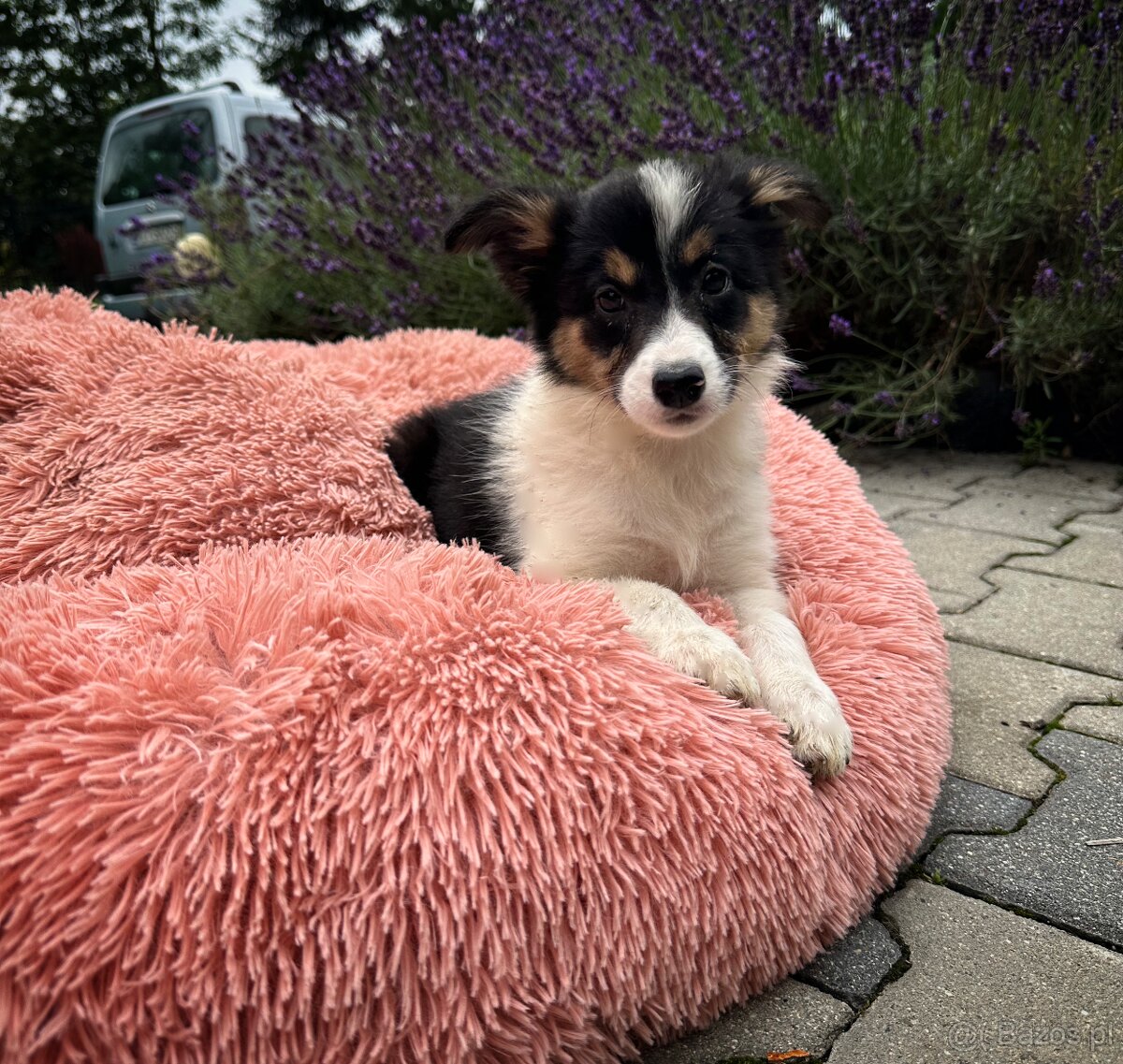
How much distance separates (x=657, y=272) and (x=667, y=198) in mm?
178

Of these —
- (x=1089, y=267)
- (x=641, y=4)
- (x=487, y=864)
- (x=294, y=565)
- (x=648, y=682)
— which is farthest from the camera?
(x=641, y=4)

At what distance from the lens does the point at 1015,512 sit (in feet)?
11.8

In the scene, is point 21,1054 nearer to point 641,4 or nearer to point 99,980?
point 99,980

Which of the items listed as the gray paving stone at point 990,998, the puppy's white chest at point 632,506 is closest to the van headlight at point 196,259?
the puppy's white chest at point 632,506

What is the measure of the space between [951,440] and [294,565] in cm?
373

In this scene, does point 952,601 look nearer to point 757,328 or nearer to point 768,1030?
point 757,328

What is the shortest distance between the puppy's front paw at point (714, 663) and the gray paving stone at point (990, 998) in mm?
467

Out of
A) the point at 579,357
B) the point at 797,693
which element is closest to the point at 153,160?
the point at 579,357

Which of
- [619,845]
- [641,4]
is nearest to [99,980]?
→ [619,845]

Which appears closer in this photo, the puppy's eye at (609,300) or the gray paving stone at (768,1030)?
the gray paving stone at (768,1030)

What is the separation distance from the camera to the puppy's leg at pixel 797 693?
1589 mm

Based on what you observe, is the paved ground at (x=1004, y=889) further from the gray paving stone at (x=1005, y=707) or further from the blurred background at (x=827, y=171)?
the blurred background at (x=827, y=171)

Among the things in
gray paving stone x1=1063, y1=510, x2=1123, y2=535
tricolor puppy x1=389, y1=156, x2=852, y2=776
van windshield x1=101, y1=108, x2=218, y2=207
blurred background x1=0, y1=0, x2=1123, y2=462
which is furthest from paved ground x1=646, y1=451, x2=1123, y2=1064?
van windshield x1=101, y1=108, x2=218, y2=207

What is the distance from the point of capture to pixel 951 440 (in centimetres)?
450
